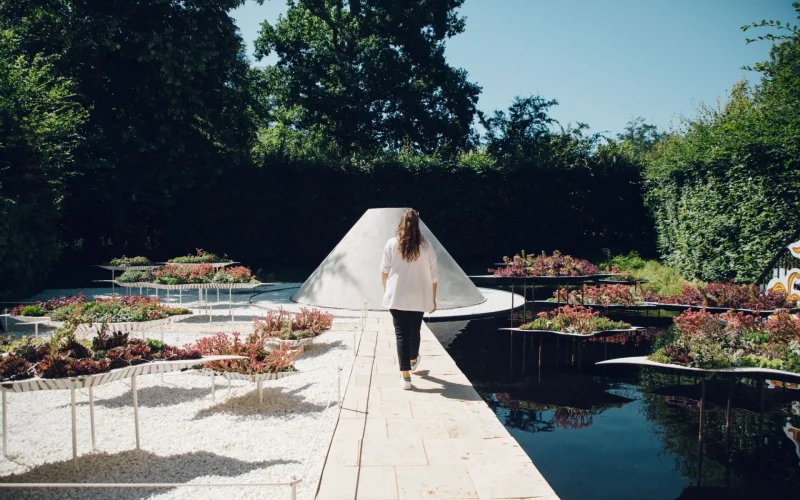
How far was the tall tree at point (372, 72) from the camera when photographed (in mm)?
26609

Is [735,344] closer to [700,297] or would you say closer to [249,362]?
[700,297]

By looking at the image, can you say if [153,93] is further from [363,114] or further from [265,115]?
[363,114]

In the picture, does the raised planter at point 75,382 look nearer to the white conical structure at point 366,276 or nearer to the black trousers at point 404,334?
the black trousers at point 404,334


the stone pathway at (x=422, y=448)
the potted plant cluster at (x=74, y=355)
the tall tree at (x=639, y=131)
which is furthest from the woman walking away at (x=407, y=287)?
the tall tree at (x=639, y=131)

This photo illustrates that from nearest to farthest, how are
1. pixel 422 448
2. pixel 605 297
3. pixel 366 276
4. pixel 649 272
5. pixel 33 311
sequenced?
1. pixel 422 448
2. pixel 33 311
3. pixel 605 297
4. pixel 366 276
5. pixel 649 272

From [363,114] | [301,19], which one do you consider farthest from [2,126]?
[301,19]

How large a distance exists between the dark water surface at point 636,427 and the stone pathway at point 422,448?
2.30 feet

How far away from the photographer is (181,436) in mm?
4867

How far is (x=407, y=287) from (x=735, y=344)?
3910 mm

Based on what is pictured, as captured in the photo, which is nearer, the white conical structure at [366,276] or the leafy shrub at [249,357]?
the leafy shrub at [249,357]

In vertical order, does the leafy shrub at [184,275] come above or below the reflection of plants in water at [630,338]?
above

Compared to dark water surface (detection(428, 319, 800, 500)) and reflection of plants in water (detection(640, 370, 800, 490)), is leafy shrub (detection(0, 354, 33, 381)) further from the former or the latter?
reflection of plants in water (detection(640, 370, 800, 490))

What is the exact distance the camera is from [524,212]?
19.1 metres

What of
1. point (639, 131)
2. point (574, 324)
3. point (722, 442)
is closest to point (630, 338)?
point (574, 324)
